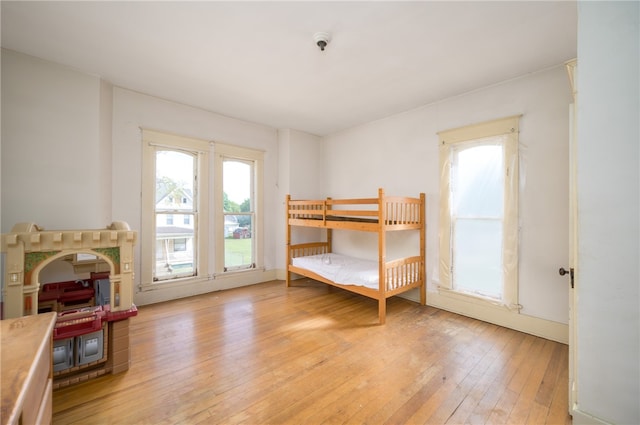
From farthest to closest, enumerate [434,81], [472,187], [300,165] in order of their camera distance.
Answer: [300,165], [472,187], [434,81]

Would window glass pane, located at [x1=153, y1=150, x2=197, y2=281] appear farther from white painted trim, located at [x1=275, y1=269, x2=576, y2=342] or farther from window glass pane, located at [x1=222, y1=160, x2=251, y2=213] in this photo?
white painted trim, located at [x1=275, y1=269, x2=576, y2=342]

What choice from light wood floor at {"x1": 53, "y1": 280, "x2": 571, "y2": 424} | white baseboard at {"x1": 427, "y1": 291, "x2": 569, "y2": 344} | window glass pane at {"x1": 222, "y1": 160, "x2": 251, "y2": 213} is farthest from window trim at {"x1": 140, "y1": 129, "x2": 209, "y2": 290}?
white baseboard at {"x1": 427, "y1": 291, "x2": 569, "y2": 344}

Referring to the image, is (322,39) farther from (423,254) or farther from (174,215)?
(174,215)

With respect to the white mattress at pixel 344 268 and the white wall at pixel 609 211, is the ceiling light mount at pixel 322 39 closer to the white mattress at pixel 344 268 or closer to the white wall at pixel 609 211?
the white wall at pixel 609 211

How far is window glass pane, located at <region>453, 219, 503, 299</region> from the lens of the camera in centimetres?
275

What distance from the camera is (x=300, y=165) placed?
4535mm

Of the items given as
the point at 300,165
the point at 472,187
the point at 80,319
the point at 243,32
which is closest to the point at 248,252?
the point at 300,165

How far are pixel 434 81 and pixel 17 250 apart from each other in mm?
→ 3715

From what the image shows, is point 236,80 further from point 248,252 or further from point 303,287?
point 303,287

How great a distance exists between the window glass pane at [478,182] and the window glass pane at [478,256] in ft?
0.46

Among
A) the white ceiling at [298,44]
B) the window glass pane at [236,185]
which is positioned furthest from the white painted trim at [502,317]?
the window glass pane at [236,185]

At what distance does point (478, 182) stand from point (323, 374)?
2.55 meters

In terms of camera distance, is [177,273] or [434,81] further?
[177,273]

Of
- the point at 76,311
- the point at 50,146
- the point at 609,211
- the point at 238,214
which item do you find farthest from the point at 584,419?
the point at 50,146
